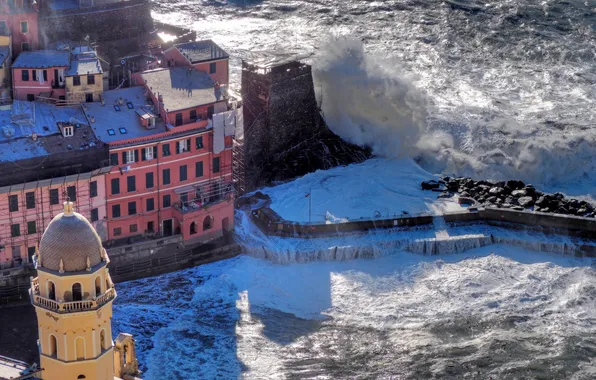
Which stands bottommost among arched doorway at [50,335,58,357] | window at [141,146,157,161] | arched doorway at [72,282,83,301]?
window at [141,146,157,161]

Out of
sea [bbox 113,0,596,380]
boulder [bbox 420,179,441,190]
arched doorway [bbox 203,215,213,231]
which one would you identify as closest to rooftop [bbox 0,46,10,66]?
arched doorway [bbox 203,215,213,231]

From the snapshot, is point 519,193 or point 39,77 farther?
point 519,193

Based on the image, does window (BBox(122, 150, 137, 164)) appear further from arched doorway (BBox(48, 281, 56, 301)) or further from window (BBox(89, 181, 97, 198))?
arched doorway (BBox(48, 281, 56, 301))

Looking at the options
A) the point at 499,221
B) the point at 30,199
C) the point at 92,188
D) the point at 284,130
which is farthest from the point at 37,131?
the point at 499,221

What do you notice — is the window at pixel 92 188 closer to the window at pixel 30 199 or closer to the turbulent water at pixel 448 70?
the window at pixel 30 199

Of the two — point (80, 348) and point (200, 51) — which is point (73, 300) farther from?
point (200, 51)
